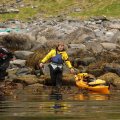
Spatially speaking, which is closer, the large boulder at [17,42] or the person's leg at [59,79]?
the person's leg at [59,79]

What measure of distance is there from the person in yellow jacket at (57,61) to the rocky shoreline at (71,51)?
2.21 feet

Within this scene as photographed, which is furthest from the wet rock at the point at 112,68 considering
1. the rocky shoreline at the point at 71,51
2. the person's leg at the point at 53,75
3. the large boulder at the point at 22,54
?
the large boulder at the point at 22,54

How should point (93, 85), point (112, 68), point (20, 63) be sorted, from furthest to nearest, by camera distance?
point (20, 63) < point (112, 68) < point (93, 85)

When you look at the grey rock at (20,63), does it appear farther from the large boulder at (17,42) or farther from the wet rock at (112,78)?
the wet rock at (112,78)

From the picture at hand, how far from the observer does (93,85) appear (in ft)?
64.0

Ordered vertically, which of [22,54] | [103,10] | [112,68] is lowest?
[103,10]

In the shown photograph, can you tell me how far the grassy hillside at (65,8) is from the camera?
50.9 m

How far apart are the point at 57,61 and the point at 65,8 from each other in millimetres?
33183

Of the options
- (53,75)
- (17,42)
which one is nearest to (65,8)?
(17,42)

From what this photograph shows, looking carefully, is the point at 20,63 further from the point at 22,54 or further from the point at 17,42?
the point at 17,42

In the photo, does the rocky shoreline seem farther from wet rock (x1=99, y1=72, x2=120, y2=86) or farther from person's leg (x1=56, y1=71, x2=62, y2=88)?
person's leg (x1=56, y1=71, x2=62, y2=88)

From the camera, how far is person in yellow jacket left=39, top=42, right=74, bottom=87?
20328 mm

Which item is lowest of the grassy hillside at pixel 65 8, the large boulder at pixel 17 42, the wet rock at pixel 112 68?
the grassy hillside at pixel 65 8

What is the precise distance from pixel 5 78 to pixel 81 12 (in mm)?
29663
